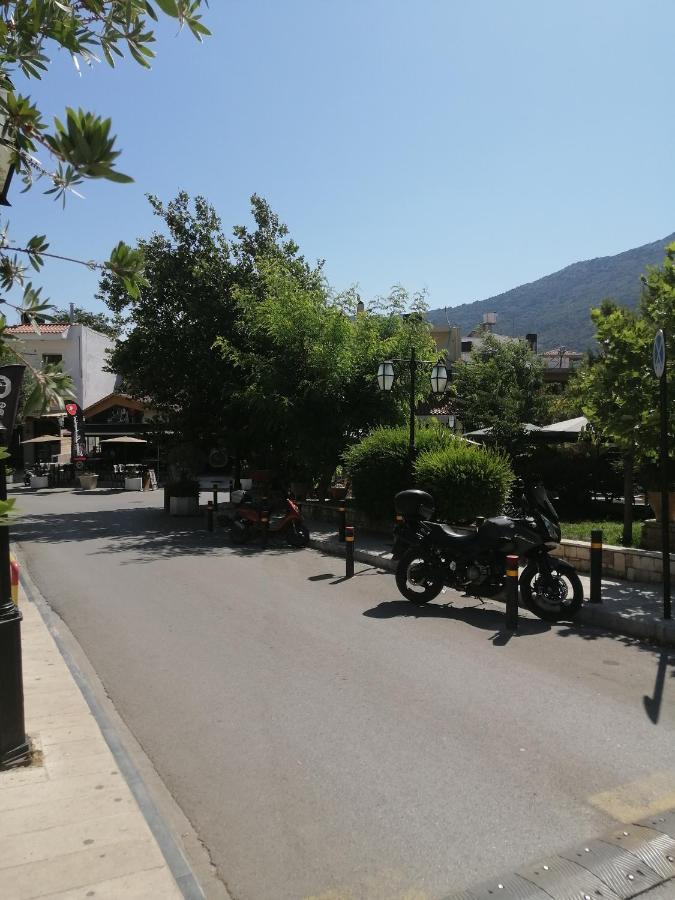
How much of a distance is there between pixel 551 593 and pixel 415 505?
2.16m

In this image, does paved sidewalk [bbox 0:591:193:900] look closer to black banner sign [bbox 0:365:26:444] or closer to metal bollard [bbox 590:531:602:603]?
black banner sign [bbox 0:365:26:444]

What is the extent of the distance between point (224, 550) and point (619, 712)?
35.0 feet

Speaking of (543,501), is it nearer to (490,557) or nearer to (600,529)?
(490,557)

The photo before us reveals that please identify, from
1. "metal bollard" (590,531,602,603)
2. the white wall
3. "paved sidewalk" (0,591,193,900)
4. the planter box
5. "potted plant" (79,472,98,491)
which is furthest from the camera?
the white wall

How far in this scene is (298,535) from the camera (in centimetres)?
1557

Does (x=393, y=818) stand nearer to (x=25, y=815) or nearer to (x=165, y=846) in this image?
(x=165, y=846)

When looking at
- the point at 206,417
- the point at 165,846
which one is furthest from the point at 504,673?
the point at 206,417

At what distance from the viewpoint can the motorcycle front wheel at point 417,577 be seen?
367 inches

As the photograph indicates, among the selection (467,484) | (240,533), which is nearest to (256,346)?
(240,533)

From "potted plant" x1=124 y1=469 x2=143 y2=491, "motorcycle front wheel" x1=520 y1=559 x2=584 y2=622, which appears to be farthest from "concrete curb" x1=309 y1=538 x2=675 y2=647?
"potted plant" x1=124 y1=469 x2=143 y2=491

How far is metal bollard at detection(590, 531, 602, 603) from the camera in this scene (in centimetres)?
887

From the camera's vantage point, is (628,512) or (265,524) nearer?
(628,512)

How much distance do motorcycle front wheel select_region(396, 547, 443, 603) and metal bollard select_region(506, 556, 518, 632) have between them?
124 centimetres

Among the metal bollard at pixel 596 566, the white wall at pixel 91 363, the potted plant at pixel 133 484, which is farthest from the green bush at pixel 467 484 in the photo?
the white wall at pixel 91 363
